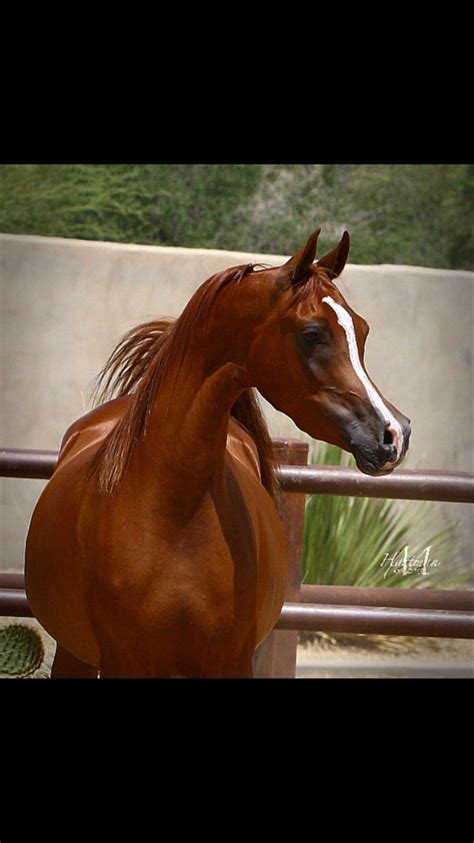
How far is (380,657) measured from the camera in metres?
3.77

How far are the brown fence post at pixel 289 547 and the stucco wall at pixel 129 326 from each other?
145cm

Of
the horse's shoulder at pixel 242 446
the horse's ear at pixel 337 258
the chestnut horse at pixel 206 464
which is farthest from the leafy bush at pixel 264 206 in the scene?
the horse's ear at pixel 337 258

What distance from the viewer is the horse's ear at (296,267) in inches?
59.2

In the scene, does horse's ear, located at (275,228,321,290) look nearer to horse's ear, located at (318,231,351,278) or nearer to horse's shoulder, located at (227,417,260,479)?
horse's ear, located at (318,231,351,278)

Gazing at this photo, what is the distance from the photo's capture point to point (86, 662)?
2029 millimetres

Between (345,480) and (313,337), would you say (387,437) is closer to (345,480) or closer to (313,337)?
(313,337)

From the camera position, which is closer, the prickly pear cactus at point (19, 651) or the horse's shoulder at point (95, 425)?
the horse's shoulder at point (95, 425)

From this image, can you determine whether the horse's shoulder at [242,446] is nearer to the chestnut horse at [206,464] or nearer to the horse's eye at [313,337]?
the chestnut horse at [206,464]

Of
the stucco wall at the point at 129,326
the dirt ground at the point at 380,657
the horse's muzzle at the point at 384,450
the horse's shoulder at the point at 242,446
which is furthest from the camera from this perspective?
the stucco wall at the point at 129,326

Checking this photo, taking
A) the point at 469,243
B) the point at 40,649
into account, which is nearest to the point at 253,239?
the point at 469,243

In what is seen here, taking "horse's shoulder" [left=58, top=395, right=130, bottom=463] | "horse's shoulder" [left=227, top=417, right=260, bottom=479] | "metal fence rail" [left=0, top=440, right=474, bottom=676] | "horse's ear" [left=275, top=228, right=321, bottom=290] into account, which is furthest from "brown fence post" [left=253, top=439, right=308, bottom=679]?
"horse's ear" [left=275, top=228, right=321, bottom=290]

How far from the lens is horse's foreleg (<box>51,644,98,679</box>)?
211cm

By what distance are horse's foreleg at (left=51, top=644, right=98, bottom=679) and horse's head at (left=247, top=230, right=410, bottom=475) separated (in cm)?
84

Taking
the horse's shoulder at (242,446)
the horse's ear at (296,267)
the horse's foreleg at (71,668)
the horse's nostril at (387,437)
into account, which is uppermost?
the horse's ear at (296,267)
